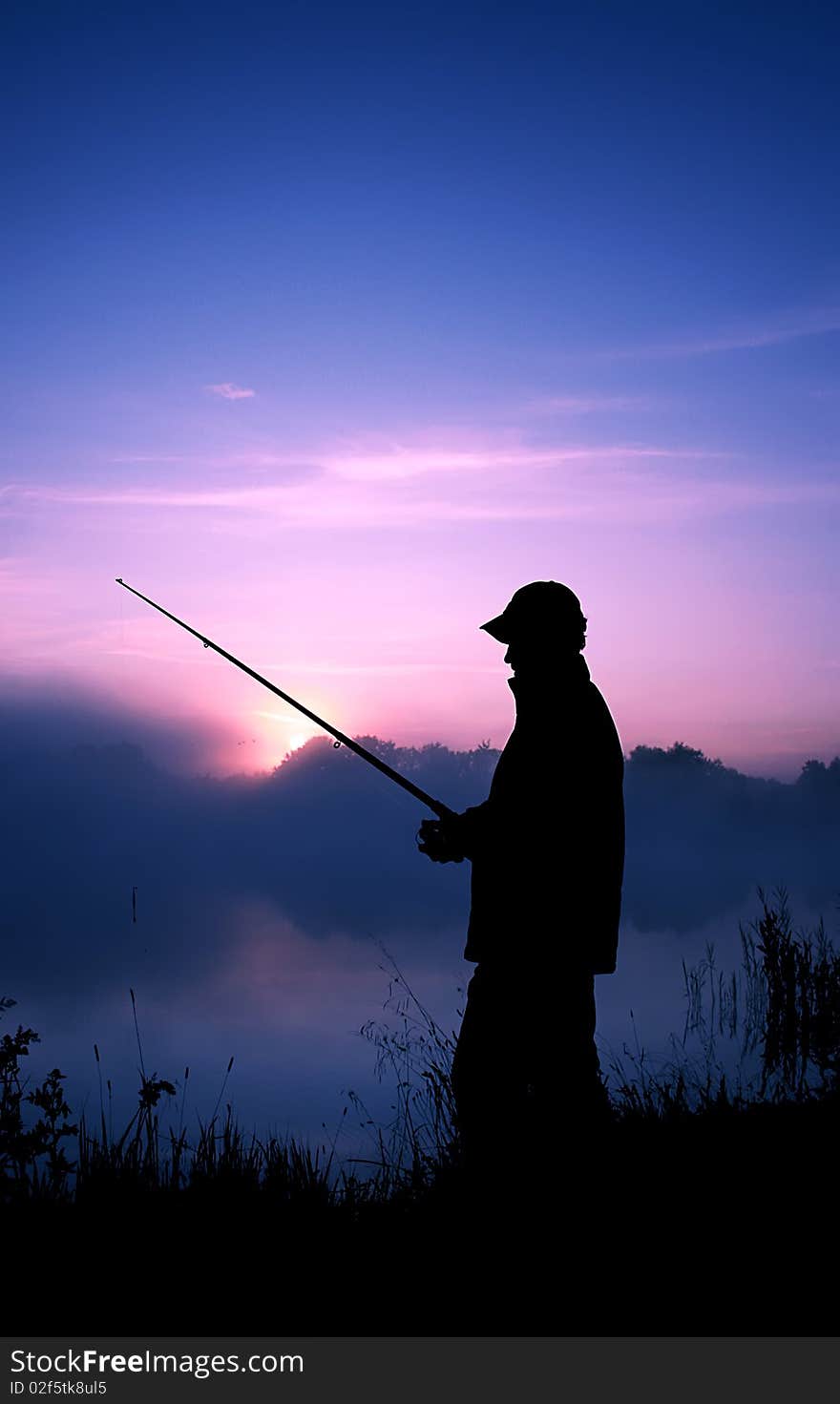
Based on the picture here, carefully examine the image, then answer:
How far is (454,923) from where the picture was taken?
85250mm

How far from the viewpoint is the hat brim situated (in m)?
4.64

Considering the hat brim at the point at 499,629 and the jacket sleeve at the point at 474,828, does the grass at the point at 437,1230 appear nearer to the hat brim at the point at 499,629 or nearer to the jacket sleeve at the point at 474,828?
the jacket sleeve at the point at 474,828

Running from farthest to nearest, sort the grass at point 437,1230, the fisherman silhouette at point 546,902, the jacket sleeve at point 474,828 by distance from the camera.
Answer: the jacket sleeve at point 474,828 → the fisherman silhouette at point 546,902 → the grass at point 437,1230

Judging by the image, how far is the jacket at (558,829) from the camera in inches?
173

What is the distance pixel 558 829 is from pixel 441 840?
62 cm

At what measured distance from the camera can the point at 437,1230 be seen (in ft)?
13.1

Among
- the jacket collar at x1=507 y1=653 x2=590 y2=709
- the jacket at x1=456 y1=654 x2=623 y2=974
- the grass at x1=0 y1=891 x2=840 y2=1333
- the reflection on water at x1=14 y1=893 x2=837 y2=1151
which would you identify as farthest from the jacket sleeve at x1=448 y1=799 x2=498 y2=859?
the grass at x1=0 y1=891 x2=840 y2=1333

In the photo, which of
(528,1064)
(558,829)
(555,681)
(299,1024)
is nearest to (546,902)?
(558,829)

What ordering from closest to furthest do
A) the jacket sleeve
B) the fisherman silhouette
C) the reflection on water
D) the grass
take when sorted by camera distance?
1. the grass
2. the fisherman silhouette
3. the jacket sleeve
4. the reflection on water

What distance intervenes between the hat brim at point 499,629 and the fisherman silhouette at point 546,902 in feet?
0.19

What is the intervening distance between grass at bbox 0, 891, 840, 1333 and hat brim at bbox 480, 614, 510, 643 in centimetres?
214

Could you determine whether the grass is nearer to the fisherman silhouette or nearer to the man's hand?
the fisherman silhouette

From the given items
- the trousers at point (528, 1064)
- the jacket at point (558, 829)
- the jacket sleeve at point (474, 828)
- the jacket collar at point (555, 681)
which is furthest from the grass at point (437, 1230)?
the jacket collar at point (555, 681)

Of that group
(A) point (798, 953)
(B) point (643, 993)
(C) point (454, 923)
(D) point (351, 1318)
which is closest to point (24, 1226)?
(D) point (351, 1318)
